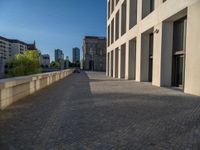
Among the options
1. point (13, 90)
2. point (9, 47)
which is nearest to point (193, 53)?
point (13, 90)

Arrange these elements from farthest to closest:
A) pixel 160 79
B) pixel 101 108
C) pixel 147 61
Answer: pixel 147 61
pixel 160 79
pixel 101 108

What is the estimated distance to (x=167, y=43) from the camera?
16.3m

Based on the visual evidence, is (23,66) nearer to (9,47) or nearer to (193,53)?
(193,53)

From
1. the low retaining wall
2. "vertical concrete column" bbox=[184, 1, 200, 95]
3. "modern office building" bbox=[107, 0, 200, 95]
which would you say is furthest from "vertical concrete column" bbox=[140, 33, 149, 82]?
the low retaining wall

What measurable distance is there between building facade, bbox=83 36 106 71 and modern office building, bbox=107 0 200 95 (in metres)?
76.1

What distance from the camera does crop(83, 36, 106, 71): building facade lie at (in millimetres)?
103812

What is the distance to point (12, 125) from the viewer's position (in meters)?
5.72

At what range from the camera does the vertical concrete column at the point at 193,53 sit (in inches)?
457

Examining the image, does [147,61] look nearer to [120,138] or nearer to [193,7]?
[193,7]

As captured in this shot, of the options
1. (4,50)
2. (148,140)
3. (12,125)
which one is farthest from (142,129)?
(4,50)

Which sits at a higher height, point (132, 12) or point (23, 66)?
point (132, 12)

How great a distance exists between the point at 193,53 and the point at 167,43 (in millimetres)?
4500

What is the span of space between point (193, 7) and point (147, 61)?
9984 millimetres

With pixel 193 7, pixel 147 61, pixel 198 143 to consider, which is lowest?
pixel 198 143
